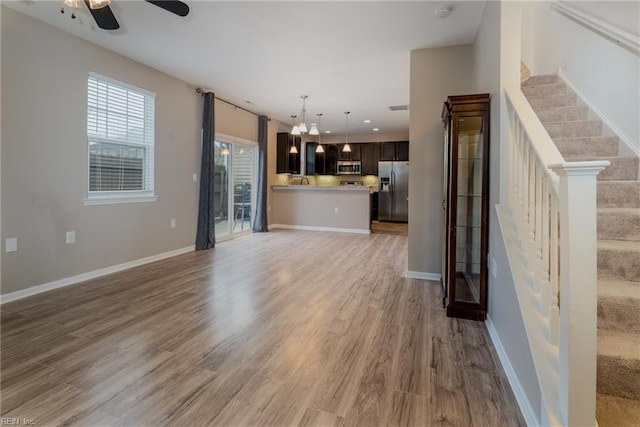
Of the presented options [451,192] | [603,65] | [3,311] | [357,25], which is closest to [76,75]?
[3,311]

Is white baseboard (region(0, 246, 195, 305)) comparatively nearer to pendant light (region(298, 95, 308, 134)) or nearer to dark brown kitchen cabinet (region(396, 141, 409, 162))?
pendant light (region(298, 95, 308, 134))

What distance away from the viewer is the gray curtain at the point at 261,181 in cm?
691

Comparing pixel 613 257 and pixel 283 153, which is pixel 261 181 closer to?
pixel 283 153

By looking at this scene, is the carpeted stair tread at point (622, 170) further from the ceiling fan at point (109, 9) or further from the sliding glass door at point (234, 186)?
the sliding glass door at point (234, 186)

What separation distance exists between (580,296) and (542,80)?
3.30 m

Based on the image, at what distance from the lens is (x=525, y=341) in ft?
4.91

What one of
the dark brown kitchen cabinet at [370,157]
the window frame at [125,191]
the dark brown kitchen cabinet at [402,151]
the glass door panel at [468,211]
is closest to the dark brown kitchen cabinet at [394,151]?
the dark brown kitchen cabinet at [402,151]

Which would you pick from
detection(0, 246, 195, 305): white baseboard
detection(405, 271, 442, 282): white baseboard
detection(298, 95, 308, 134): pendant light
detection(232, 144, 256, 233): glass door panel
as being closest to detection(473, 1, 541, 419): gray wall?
detection(405, 271, 442, 282): white baseboard

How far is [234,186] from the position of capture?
20.8 ft

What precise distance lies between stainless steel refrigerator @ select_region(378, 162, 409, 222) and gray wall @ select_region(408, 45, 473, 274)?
5164 mm

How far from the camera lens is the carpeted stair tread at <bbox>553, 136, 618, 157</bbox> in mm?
2408

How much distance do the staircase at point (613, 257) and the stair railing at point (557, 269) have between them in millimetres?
244

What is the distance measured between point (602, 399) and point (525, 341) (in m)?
0.34

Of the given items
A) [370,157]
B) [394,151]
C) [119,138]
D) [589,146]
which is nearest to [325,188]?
[370,157]
